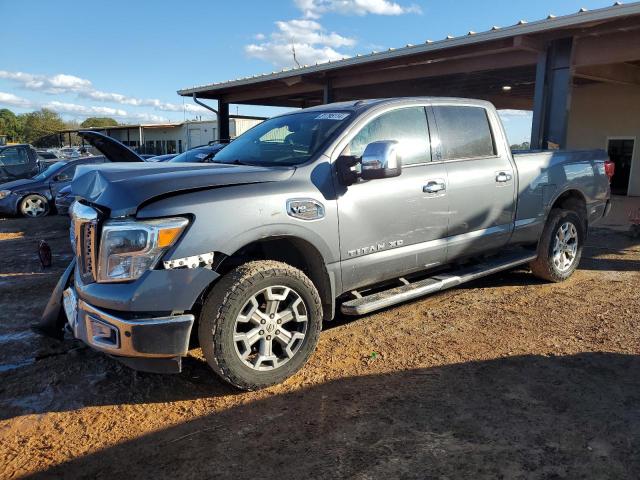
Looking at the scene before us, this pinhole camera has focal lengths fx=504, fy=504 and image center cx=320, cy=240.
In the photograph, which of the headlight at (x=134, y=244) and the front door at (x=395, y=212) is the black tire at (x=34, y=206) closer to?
the headlight at (x=134, y=244)

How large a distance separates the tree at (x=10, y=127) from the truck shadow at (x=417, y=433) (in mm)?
93484

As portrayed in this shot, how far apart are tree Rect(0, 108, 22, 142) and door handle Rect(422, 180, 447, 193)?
305 ft

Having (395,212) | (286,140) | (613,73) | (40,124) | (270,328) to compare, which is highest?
(40,124)

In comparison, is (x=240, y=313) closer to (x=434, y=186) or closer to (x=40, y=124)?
(x=434, y=186)

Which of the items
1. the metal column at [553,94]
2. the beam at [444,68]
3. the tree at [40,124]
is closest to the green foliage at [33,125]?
the tree at [40,124]

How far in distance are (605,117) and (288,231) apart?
17.0 meters

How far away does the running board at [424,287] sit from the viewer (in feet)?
12.6

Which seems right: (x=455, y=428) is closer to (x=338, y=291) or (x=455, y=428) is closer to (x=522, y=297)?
(x=338, y=291)

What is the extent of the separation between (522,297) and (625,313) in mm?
940

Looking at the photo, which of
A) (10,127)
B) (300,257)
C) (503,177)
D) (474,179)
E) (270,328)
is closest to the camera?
(270,328)

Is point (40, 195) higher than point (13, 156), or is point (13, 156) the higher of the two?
point (13, 156)

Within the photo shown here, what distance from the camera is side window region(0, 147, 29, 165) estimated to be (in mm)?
14125

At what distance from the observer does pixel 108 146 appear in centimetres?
477

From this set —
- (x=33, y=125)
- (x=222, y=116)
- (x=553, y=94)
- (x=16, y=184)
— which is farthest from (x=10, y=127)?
(x=553, y=94)
